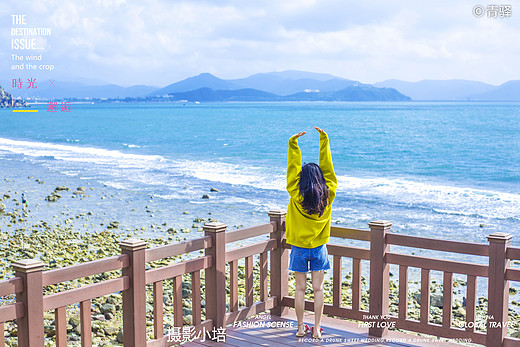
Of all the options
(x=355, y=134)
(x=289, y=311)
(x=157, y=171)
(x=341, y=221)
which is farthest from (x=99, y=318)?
(x=355, y=134)

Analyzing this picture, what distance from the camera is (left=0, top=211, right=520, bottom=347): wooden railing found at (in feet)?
13.9

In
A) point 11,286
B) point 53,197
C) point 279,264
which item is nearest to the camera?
point 11,286

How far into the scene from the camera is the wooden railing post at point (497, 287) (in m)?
5.10

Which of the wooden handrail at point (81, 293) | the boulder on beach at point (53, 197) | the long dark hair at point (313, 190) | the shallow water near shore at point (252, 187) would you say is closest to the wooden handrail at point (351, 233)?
the long dark hair at point (313, 190)

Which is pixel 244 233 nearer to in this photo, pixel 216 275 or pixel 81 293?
pixel 216 275

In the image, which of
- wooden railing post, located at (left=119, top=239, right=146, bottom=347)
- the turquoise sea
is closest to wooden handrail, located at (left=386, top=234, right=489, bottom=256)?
wooden railing post, located at (left=119, top=239, right=146, bottom=347)

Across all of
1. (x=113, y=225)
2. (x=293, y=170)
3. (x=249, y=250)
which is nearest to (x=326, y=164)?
(x=293, y=170)

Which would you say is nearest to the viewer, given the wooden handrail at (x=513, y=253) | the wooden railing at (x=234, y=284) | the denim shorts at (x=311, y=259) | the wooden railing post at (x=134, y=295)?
the wooden railing at (x=234, y=284)

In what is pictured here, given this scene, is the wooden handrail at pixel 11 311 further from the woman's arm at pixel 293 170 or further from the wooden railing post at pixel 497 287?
the wooden railing post at pixel 497 287

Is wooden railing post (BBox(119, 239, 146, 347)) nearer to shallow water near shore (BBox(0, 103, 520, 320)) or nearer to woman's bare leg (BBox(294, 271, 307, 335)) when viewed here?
woman's bare leg (BBox(294, 271, 307, 335))

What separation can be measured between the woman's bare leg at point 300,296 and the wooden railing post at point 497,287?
1641 millimetres

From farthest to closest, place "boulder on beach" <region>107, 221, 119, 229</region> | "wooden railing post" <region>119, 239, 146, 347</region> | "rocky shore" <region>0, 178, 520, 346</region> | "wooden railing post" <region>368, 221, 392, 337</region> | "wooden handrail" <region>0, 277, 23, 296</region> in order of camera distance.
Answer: "boulder on beach" <region>107, 221, 119, 229</region> < "rocky shore" <region>0, 178, 520, 346</region> < "wooden railing post" <region>368, 221, 392, 337</region> < "wooden railing post" <region>119, 239, 146, 347</region> < "wooden handrail" <region>0, 277, 23, 296</region>

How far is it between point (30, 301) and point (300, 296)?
2.55 meters

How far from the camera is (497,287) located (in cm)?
516
